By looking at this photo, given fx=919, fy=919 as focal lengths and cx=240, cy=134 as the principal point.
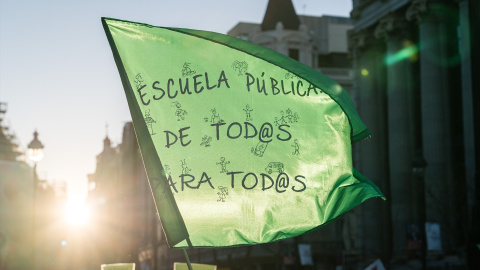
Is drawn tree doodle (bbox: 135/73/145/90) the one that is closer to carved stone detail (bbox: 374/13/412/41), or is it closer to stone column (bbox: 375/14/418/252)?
stone column (bbox: 375/14/418/252)

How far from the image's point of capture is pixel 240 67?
363 inches

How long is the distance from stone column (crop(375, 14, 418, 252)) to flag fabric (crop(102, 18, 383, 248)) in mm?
47424

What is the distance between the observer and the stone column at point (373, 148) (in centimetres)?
6262

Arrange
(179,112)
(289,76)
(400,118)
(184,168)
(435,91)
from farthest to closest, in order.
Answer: (400,118), (435,91), (289,76), (179,112), (184,168)

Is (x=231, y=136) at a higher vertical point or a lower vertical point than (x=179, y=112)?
lower

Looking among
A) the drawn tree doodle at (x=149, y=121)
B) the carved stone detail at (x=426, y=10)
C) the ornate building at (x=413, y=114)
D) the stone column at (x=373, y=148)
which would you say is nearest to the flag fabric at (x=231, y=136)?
the drawn tree doodle at (x=149, y=121)

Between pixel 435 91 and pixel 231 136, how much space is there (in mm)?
45249

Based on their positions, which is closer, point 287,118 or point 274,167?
point 274,167

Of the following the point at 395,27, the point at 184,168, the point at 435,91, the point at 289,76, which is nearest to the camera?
the point at 184,168

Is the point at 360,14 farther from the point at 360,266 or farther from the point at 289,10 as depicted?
the point at 289,10

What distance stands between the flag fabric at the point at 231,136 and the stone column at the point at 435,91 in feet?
137

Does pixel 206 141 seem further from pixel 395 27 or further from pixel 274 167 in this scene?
pixel 395 27

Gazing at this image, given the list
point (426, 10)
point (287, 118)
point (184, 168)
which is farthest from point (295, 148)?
point (426, 10)

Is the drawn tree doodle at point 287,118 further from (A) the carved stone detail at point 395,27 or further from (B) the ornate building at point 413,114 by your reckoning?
(A) the carved stone detail at point 395,27
